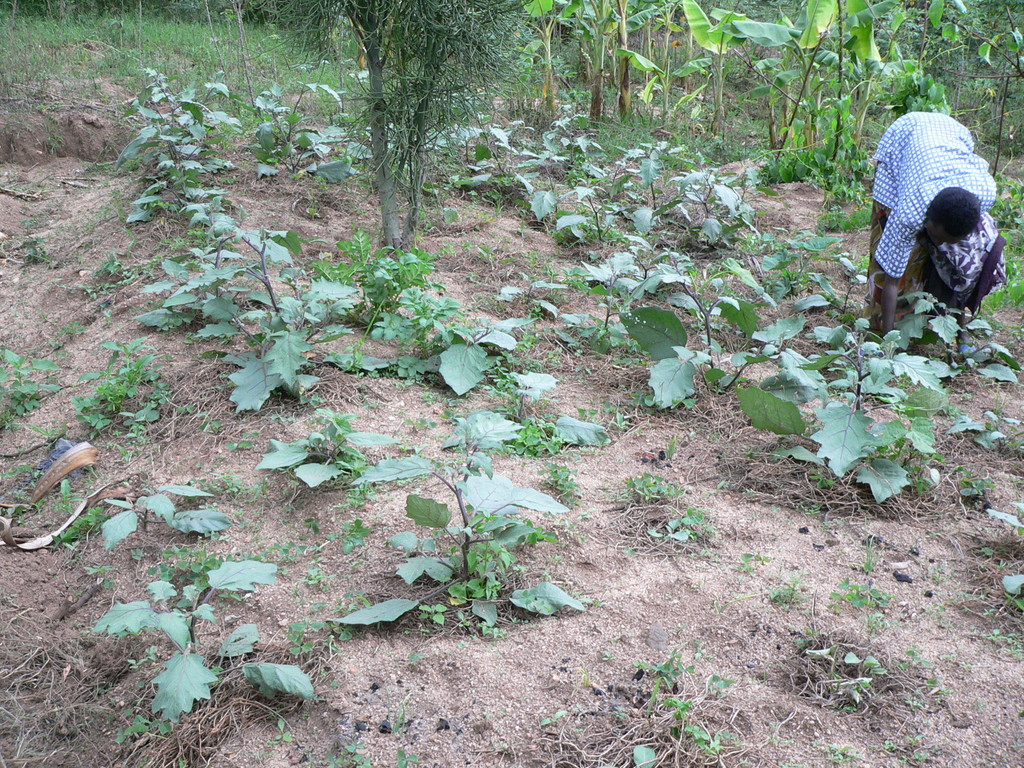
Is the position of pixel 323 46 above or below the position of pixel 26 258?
above

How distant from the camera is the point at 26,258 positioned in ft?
17.0

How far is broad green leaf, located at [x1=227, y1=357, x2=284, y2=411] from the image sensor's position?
338cm

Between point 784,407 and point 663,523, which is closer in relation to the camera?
point 663,523

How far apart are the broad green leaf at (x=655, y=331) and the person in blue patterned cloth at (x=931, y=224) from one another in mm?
1223

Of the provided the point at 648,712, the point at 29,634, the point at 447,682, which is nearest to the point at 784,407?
the point at 648,712

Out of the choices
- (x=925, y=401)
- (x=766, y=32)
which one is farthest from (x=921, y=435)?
(x=766, y=32)

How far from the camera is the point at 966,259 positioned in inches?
167

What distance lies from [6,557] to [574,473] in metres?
2.05

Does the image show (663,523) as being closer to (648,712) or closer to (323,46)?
(648,712)

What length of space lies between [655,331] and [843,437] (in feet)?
3.70

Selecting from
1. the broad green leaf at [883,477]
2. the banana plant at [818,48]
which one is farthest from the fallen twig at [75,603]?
the banana plant at [818,48]

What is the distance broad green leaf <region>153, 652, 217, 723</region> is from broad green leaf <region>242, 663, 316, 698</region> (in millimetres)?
107

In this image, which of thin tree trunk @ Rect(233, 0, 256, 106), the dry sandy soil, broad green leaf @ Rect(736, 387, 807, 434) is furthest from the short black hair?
thin tree trunk @ Rect(233, 0, 256, 106)

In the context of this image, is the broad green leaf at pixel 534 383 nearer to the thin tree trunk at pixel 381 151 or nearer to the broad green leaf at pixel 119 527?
the broad green leaf at pixel 119 527
